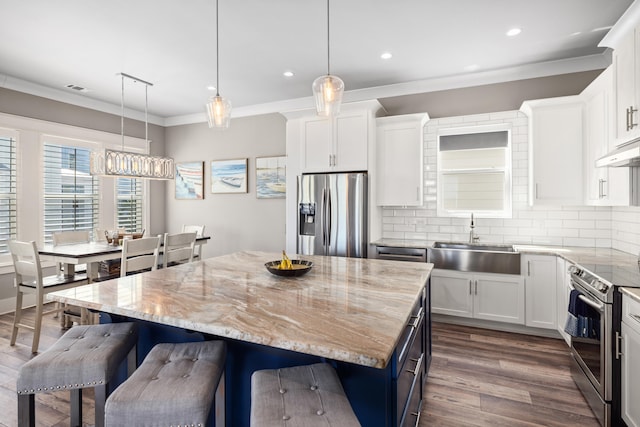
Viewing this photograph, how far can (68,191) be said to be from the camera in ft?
15.4

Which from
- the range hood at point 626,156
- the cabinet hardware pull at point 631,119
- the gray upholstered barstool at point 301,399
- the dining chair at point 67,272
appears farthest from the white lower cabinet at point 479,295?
the dining chair at point 67,272

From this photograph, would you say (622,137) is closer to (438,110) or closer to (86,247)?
(438,110)

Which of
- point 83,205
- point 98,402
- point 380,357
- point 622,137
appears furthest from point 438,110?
point 83,205

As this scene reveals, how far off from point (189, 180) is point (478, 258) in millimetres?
4621

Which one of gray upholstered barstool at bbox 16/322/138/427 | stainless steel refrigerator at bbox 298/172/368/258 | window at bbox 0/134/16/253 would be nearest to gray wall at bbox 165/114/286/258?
stainless steel refrigerator at bbox 298/172/368/258

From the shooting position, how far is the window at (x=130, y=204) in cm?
541

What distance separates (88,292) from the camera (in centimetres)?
172

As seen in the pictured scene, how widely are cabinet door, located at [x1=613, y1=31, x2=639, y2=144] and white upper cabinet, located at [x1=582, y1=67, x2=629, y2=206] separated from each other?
0.17 metres

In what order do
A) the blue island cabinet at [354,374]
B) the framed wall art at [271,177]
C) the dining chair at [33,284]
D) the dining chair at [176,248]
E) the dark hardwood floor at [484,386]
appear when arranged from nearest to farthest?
the blue island cabinet at [354,374]
the dark hardwood floor at [484,386]
the dining chair at [33,284]
the dining chair at [176,248]
the framed wall art at [271,177]

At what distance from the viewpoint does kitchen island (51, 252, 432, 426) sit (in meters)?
1.20

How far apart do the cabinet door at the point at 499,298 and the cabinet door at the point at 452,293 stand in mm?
67

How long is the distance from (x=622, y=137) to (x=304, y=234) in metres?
3.00

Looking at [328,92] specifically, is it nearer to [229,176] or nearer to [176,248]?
[176,248]

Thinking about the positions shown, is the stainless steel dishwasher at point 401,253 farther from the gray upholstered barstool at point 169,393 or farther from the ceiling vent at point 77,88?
the ceiling vent at point 77,88
